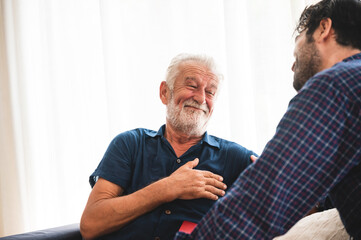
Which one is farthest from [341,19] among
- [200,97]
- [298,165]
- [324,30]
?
[200,97]

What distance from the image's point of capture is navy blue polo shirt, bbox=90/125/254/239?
1496mm

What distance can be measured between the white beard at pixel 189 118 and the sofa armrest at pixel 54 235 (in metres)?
0.67

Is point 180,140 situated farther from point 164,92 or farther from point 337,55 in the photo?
point 337,55

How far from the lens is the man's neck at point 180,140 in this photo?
1751 mm

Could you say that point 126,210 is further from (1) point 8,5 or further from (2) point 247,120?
(1) point 8,5

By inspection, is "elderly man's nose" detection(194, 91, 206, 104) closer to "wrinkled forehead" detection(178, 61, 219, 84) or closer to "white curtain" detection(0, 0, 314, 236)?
"wrinkled forehead" detection(178, 61, 219, 84)

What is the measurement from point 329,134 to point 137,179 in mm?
1041

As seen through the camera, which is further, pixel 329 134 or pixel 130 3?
pixel 130 3

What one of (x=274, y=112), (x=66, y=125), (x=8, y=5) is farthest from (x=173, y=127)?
(x=8, y=5)

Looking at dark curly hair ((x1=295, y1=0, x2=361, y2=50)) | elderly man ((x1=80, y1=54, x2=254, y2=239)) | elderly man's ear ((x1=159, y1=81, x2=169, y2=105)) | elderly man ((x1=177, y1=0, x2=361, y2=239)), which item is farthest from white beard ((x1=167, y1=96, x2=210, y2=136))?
elderly man ((x1=177, y1=0, x2=361, y2=239))

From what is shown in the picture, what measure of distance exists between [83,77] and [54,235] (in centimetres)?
119

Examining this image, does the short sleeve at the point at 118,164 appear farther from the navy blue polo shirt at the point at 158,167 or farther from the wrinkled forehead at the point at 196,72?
the wrinkled forehead at the point at 196,72

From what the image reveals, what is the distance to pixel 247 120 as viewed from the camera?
1.97 metres

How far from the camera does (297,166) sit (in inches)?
28.8
